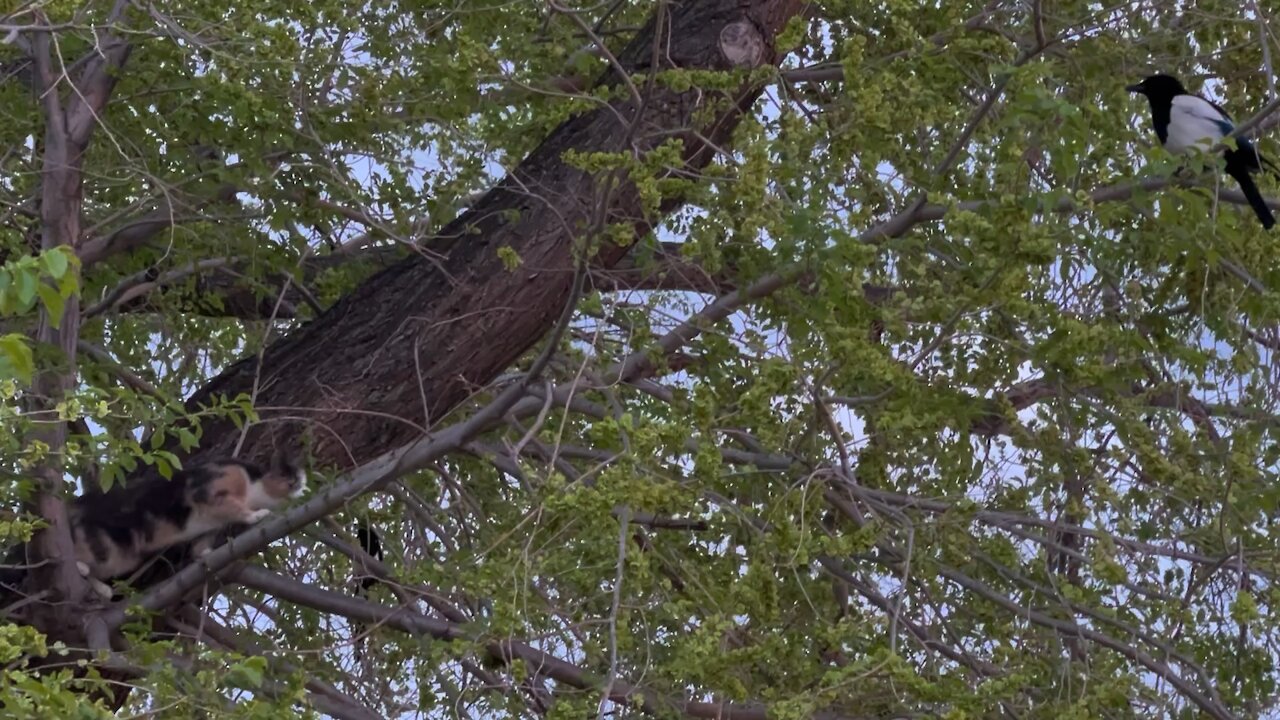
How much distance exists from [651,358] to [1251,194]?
5.22ft

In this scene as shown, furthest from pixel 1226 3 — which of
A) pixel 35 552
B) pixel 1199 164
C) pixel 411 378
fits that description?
pixel 35 552

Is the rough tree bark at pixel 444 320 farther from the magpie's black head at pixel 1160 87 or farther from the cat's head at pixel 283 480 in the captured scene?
the magpie's black head at pixel 1160 87

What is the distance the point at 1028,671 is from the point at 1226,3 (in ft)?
7.36

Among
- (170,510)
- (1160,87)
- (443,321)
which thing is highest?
(1160,87)

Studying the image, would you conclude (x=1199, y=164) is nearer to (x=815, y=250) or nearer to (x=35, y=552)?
(x=815, y=250)

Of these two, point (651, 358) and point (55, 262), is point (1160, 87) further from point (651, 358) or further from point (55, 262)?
point (55, 262)

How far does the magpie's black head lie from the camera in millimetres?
5402

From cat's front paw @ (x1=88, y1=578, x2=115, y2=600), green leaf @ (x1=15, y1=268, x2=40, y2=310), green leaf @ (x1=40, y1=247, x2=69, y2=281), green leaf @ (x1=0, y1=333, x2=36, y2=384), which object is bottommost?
green leaf @ (x1=0, y1=333, x2=36, y2=384)

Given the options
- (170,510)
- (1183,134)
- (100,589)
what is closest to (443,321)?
(170,510)

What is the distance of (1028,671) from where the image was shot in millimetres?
3977

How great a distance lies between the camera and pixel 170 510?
4867mm

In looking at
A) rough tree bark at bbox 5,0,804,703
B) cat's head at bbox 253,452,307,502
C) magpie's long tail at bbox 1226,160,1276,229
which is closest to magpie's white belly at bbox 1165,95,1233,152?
magpie's long tail at bbox 1226,160,1276,229

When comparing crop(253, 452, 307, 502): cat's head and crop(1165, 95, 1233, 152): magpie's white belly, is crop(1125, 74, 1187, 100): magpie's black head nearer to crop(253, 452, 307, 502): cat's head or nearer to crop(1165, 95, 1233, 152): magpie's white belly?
crop(1165, 95, 1233, 152): magpie's white belly

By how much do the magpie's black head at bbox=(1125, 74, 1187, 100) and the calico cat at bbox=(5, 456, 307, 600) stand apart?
9.45 ft
